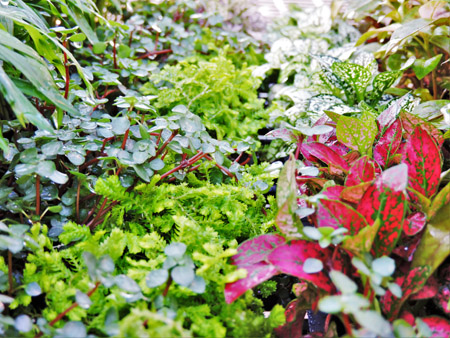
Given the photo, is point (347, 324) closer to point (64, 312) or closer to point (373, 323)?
point (373, 323)

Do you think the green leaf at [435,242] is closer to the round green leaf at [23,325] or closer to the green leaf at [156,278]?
the green leaf at [156,278]

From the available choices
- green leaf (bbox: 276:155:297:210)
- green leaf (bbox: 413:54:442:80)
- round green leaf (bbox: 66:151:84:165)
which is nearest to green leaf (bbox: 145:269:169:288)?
green leaf (bbox: 276:155:297:210)

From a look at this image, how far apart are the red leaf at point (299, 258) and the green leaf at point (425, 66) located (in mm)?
794

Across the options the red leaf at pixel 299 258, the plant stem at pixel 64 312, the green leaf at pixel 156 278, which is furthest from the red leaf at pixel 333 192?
the plant stem at pixel 64 312

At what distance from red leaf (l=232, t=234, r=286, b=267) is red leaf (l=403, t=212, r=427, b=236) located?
21 cm

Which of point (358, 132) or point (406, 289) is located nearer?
point (406, 289)

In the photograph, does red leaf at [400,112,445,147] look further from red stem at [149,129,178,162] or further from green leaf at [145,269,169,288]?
green leaf at [145,269,169,288]

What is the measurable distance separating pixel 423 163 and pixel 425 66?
0.58 m

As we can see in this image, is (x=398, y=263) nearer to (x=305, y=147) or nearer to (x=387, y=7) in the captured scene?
(x=305, y=147)

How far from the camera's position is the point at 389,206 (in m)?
0.59

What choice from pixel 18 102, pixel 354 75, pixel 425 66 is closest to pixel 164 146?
pixel 18 102

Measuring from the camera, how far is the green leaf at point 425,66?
1.11 metres

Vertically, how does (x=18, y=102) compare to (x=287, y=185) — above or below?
above

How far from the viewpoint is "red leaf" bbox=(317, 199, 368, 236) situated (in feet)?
1.98
